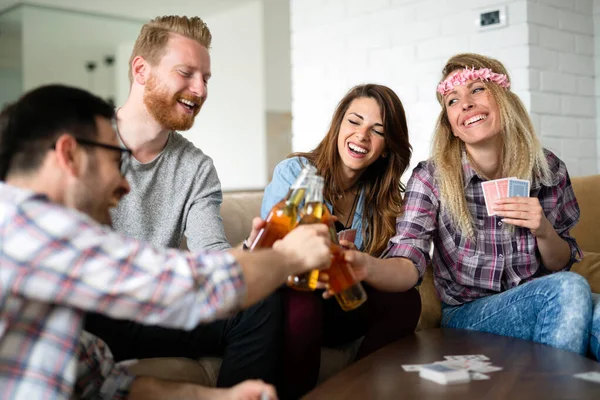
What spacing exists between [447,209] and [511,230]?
228 millimetres

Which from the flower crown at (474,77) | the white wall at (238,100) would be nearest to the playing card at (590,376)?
the flower crown at (474,77)

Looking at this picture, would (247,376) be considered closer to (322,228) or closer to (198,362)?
(198,362)

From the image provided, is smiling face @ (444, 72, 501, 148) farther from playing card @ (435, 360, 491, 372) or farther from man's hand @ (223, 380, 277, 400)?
man's hand @ (223, 380, 277, 400)

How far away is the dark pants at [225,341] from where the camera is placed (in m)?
1.58

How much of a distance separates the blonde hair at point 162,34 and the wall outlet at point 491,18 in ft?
5.63

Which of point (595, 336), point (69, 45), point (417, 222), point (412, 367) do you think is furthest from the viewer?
point (69, 45)

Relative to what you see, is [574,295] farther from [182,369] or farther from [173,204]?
[173,204]

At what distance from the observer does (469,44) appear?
3.42 m

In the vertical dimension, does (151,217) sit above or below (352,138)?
below

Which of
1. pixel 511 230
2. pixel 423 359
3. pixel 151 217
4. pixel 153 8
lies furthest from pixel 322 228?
pixel 153 8

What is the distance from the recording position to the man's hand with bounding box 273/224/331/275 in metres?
1.16

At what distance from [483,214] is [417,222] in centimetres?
28

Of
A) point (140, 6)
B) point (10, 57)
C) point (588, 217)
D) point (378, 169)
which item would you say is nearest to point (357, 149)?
point (378, 169)

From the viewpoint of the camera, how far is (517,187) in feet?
6.63
